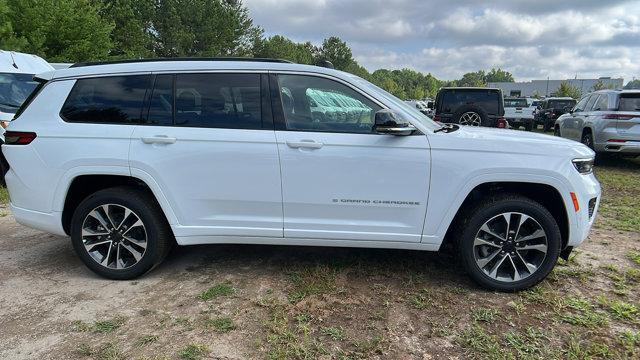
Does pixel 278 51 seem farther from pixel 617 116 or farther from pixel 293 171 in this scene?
pixel 293 171

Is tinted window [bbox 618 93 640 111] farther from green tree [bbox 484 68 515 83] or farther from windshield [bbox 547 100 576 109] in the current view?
green tree [bbox 484 68 515 83]

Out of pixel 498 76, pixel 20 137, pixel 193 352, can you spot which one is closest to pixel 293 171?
pixel 193 352

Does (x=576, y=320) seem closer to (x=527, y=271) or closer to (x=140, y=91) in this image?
(x=527, y=271)

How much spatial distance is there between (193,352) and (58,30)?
17125mm

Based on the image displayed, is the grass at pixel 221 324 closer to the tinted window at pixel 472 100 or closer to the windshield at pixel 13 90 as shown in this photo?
the windshield at pixel 13 90

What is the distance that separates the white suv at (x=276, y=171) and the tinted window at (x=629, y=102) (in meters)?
7.14

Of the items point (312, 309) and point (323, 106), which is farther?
point (323, 106)

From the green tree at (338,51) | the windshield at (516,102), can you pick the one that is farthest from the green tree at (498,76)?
the windshield at (516,102)

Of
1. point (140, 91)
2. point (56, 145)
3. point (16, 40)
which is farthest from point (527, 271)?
point (16, 40)

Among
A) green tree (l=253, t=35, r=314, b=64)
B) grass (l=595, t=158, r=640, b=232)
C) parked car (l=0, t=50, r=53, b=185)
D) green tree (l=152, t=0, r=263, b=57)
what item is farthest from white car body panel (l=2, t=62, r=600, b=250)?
green tree (l=253, t=35, r=314, b=64)

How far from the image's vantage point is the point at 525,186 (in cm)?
377

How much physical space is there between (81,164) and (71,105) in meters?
0.55

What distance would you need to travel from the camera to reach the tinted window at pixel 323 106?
371 centimetres

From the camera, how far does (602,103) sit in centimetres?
1005
